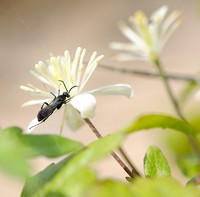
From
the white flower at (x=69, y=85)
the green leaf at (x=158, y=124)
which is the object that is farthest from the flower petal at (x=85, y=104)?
the green leaf at (x=158, y=124)

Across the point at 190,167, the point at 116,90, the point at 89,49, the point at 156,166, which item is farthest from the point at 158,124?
the point at 89,49

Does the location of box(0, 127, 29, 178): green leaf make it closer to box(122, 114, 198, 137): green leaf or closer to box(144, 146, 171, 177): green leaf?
box(122, 114, 198, 137): green leaf

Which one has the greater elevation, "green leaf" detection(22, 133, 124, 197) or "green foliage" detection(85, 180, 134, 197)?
"green leaf" detection(22, 133, 124, 197)

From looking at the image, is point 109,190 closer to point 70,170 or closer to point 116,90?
point 70,170

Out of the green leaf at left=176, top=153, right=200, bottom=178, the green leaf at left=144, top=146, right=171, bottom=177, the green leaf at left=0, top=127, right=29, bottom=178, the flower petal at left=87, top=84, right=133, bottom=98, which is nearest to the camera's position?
the green leaf at left=0, top=127, right=29, bottom=178

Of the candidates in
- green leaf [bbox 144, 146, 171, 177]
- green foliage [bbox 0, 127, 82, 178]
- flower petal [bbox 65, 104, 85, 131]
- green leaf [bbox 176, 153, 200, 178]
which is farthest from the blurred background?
green foliage [bbox 0, 127, 82, 178]
